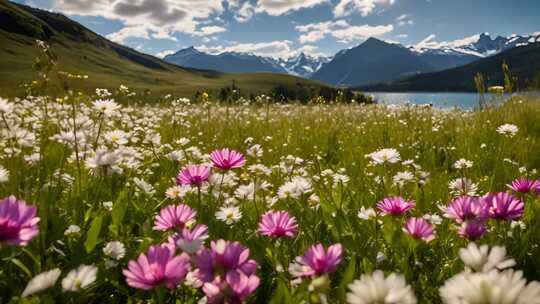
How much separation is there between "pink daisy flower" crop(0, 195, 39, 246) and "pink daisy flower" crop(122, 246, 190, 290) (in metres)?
0.28

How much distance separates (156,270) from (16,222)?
40 centimetres

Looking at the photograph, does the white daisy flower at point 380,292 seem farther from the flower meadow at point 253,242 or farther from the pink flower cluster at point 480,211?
the pink flower cluster at point 480,211

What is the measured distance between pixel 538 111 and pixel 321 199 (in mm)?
6072

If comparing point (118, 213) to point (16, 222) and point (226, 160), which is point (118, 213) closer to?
point (226, 160)

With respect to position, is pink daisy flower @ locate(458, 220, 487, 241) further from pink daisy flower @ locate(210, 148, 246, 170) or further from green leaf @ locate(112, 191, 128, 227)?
green leaf @ locate(112, 191, 128, 227)

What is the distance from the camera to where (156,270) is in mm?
1083

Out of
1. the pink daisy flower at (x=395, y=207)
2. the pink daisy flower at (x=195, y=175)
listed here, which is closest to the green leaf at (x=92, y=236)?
the pink daisy flower at (x=195, y=175)

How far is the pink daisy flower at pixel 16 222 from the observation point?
3.68 ft

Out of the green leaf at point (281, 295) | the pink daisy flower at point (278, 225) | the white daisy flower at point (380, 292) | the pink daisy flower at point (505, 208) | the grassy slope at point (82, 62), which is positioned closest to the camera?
the white daisy flower at point (380, 292)

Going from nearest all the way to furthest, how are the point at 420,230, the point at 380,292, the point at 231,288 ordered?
the point at 380,292, the point at 231,288, the point at 420,230

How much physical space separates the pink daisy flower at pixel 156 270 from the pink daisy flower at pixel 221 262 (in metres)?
0.08

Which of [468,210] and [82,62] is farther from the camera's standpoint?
[82,62]

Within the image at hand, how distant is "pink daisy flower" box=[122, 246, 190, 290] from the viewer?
3.47ft

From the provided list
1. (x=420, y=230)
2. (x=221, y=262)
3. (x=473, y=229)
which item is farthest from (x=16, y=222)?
(x=473, y=229)
